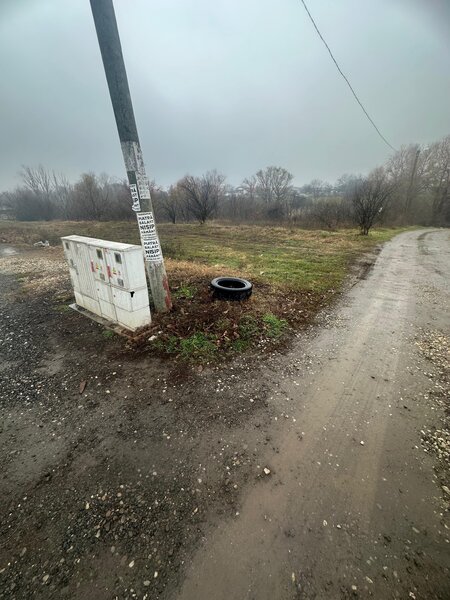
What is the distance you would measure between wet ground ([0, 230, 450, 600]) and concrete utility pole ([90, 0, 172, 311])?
1.87 metres

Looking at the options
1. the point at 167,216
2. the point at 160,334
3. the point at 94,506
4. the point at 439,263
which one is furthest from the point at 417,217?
the point at 94,506

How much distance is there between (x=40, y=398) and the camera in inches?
126

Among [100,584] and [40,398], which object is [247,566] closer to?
[100,584]

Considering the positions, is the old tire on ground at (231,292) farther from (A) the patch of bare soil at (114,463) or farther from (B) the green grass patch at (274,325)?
(A) the patch of bare soil at (114,463)

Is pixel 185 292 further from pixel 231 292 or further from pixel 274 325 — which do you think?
pixel 274 325

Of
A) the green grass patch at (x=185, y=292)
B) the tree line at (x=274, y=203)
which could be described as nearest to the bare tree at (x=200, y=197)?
the tree line at (x=274, y=203)

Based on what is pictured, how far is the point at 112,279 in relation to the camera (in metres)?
4.38

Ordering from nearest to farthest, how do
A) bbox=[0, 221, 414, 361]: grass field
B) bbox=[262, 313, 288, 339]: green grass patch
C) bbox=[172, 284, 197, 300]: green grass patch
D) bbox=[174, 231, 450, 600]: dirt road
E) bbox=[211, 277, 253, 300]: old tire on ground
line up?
1. bbox=[174, 231, 450, 600]: dirt road
2. bbox=[0, 221, 414, 361]: grass field
3. bbox=[262, 313, 288, 339]: green grass patch
4. bbox=[211, 277, 253, 300]: old tire on ground
5. bbox=[172, 284, 197, 300]: green grass patch

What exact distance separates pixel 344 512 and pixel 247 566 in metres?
0.85

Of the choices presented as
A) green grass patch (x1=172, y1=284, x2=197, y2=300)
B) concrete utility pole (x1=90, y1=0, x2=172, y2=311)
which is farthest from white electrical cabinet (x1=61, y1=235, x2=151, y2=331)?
green grass patch (x1=172, y1=284, x2=197, y2=300)

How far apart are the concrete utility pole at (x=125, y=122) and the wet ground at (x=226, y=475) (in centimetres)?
187

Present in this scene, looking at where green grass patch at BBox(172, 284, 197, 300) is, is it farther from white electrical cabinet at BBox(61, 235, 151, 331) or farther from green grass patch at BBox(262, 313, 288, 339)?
green grass patch at BBox(262, 313, 288, 339)

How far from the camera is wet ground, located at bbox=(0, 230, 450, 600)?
1.67m

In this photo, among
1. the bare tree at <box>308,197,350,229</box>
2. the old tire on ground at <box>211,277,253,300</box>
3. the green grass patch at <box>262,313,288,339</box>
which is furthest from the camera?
the bare tree at <box>308,197,350,229</box>
